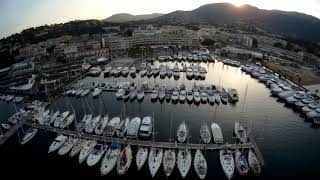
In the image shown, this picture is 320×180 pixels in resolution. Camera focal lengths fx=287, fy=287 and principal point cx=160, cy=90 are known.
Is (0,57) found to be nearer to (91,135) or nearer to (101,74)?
(101,74)

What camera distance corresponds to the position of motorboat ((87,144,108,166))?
103 feet

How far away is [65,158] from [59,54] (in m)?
59.7

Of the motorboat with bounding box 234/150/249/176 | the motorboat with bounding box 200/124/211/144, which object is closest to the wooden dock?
the motorboat with bounding box 200/124/211/144

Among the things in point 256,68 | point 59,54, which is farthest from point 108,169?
point 59,54

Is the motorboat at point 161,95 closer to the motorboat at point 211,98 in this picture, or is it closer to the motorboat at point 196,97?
the motorboat at point 196,97

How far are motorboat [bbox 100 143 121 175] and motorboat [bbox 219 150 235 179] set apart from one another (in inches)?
452

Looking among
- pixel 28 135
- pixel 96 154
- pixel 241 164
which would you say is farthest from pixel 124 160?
pixel 28 135

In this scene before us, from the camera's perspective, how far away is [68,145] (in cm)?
3466

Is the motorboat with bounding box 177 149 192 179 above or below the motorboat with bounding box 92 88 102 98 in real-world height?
below

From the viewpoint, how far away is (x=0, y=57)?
79.2 meters

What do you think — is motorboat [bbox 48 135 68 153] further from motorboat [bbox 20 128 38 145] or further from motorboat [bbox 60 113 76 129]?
motorboat [bbox 20 128 38 145]

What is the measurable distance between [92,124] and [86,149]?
6228mm

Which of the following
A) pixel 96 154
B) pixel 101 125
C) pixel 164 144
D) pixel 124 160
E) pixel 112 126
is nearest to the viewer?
pixel 124 160

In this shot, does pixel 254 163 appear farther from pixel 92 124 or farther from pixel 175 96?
pixel 175 96
